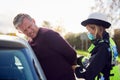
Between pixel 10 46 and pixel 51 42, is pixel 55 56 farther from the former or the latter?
pixel 10 46

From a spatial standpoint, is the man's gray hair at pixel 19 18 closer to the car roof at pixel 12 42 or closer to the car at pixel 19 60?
the car at pixel 19 60

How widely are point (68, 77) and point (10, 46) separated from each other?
1131 mm

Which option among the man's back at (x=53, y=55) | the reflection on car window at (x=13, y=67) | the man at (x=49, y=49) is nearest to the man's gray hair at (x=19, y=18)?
the man at (x=49, y=49)

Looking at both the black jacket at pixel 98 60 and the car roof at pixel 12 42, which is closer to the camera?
the car roof at pixel 12 42

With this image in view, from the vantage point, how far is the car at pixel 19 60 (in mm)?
4828

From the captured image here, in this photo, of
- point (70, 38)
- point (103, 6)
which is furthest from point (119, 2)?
point (70, 38)

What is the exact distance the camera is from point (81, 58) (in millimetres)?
6035

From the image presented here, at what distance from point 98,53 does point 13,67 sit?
Result: 1.02 meters

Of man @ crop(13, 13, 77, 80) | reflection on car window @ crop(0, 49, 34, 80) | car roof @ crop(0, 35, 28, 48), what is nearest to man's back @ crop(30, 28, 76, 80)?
man @ crop(13, 13, 77, 80)

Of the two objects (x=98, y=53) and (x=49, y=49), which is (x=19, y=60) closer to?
(x=49, y=49)

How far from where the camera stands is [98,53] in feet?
18.5

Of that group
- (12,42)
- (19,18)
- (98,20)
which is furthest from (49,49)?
(12,42)

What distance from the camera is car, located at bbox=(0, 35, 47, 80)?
483 cm

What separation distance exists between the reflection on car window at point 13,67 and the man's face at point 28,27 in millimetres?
486
